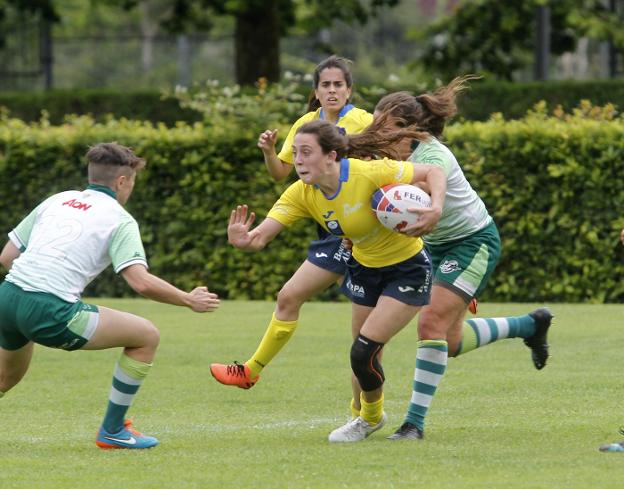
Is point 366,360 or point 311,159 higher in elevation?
point 311,159

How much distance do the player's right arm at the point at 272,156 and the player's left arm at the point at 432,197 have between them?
1.38 meters

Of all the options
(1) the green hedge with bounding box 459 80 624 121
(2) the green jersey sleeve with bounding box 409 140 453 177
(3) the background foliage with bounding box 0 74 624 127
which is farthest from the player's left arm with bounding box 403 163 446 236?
(1) the green hedge with bounding box 459 80 624 121

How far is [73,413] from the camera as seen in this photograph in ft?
28.4

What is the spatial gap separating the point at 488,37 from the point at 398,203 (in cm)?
1778

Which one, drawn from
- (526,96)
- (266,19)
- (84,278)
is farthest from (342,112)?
(266,19)

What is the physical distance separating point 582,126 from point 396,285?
27.1 ft

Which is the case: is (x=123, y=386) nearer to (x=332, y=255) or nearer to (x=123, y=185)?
(x=123, y=185)

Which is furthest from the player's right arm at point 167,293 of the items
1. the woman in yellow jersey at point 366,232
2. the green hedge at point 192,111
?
the green hedge at point 192,111

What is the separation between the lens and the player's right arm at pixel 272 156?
8.36 meters

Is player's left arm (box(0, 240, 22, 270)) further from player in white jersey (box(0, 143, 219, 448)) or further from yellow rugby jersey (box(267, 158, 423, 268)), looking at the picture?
yellow rugby jersey (box(267, 158, 423, 268))

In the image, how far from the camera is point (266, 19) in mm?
21656

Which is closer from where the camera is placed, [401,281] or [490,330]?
[401,281]

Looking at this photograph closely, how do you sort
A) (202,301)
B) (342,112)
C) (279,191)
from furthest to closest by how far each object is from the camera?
(279,191)
(342,112)
(202,301)

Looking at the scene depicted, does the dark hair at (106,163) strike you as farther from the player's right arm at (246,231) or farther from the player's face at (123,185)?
the player's right arm at (246,231)
